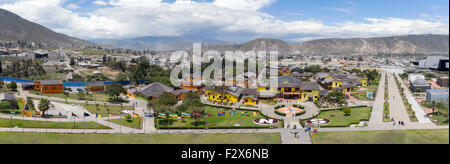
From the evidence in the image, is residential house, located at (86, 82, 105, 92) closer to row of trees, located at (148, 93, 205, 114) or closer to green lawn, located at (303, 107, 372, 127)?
row of trees, located at (148, 93, 205, 114)

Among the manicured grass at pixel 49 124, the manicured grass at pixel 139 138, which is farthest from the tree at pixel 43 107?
the manicured grass at pixel 139 138

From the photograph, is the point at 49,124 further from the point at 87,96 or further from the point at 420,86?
the point at 420,86

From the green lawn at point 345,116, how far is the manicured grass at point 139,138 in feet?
27.5

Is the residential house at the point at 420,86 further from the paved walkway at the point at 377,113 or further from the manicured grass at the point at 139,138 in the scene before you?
the manicured grass at the point at 139,138

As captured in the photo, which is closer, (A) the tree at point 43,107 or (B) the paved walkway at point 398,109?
(A) the tree at point 43,107

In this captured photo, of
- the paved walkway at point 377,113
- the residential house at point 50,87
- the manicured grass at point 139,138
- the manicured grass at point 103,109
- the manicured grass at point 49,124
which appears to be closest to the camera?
the manicured grass at point 139,138

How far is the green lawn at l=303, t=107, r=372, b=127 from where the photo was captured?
1148 inches

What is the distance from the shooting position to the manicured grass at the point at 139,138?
23.0 metres

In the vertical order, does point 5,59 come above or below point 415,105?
above
